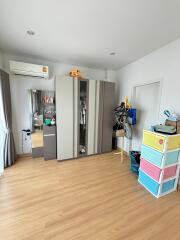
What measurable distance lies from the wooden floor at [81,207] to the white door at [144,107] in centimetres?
116

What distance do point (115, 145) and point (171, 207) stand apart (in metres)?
2.24

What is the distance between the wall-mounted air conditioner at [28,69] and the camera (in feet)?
8.67

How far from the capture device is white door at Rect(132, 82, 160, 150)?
9.04 feet

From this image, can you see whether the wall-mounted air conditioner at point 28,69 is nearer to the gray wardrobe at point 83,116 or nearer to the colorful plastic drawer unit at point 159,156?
the gray wardrobe at point 83,116

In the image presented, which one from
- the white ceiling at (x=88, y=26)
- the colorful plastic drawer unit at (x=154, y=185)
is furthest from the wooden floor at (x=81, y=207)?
the white ceiling at (x=88, y=26)

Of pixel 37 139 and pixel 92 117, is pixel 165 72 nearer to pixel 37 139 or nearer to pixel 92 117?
pixel 92 117

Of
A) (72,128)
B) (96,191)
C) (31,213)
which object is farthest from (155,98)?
(31,213)

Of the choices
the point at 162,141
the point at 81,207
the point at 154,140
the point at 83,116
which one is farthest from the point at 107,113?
the point at 81,207

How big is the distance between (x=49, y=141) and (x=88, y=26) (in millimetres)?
2546

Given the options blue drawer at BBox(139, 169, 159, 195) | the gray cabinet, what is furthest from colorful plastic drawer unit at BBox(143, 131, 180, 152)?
the gray cabinet

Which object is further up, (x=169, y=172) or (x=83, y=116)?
(x=83, y=116)

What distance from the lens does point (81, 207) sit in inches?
64.7

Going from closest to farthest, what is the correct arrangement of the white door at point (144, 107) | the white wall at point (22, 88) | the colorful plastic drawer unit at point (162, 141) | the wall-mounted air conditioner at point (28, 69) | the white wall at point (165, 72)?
the colorful plastic drawer unit at point (162, 141), the white wall at point (165, 72), the wall-mounted air conditioner at point (28, 69), the white door at point (144, 107), the white wall at point (22, 88)

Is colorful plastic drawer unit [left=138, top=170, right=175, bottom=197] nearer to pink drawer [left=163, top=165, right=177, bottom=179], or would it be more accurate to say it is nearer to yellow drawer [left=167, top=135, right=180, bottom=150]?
pink drawer [left=163, top=165, right=177, bottom=179]
